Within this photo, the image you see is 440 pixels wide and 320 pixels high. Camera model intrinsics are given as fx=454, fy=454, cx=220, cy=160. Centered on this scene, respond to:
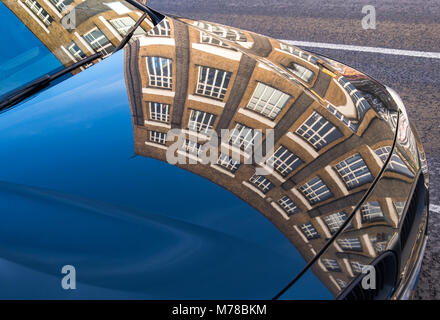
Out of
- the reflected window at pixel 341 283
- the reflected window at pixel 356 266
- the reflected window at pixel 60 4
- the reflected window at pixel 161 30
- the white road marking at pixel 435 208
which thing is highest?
the reflected window at pixel 60 4

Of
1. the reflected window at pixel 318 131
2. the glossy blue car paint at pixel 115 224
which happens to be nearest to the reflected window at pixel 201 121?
the glossy blue car paint at pixel 115 224

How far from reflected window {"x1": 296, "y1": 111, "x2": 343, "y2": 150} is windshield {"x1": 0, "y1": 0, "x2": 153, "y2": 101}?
116 cm

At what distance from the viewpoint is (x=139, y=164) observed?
183 cm

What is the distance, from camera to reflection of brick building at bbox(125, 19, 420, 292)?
169 centimetres

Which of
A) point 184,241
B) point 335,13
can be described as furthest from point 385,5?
point 184,241

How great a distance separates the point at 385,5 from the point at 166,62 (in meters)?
4.92

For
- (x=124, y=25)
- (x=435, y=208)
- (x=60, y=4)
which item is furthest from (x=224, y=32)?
(x=435, y=208)

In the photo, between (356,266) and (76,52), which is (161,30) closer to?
(76,52)

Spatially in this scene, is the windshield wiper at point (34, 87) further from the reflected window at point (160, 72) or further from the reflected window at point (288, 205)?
the reflected window at point (288, 205)

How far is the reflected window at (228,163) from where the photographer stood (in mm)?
1824

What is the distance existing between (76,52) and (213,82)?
0.80 meters

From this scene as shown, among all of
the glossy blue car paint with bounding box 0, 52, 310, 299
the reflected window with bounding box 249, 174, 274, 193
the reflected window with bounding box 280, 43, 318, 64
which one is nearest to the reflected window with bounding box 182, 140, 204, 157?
the glossy blue car paint with bounding box 0, 52, 310, 299

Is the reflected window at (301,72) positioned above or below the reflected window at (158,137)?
above

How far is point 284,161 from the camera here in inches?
72.6
